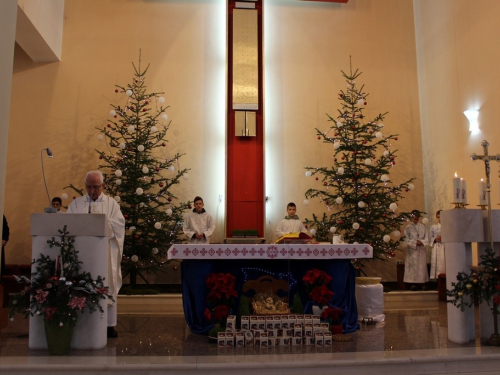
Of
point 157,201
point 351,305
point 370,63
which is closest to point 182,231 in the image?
point 157,201

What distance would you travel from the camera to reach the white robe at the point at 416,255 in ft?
32.6

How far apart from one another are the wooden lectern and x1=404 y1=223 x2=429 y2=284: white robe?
651 cm

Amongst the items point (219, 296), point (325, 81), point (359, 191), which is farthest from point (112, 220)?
point (325, 81)

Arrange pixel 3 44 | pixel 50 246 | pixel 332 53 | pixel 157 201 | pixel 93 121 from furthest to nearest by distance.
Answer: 1. pixel 332 53
2. pixel 93 121
3. pixel 157 201
4. pixel 50 246
5. pixel 3 44

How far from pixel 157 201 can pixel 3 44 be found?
22.3 ft

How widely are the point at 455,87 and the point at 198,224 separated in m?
5.31

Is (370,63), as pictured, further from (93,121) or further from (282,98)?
(93,121)

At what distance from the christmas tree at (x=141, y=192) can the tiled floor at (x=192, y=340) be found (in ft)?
7.13

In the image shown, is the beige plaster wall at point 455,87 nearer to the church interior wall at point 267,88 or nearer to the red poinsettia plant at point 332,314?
the church interior wall at point 267,88

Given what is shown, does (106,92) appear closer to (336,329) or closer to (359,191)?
(359,191)

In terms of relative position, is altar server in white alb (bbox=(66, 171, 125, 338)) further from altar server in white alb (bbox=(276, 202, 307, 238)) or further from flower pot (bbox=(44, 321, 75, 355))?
altar server in white alb (bbox=(276, 202, 307, 238))

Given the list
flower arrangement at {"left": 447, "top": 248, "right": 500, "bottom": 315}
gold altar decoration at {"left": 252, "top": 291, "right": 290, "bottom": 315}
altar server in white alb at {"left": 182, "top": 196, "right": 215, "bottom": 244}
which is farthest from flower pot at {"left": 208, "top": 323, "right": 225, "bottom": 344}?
altar server in white alb at {"left": 182, "top": 196, "right": 215, "bottom": 244}

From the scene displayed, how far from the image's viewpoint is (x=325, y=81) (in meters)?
11.1

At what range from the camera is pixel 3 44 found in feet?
9.79
